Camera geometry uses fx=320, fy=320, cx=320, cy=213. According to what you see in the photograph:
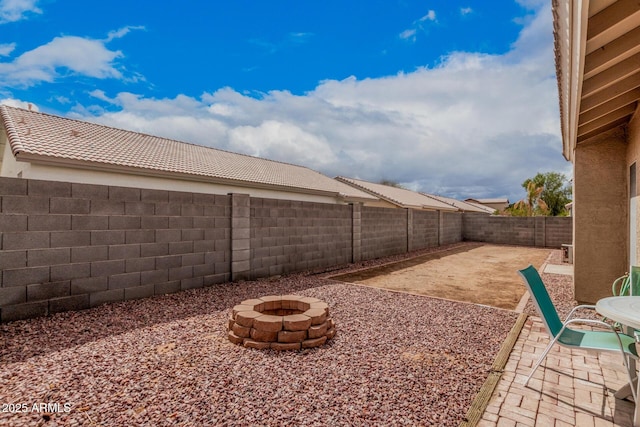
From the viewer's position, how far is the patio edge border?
254 centimetres

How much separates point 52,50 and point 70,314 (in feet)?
36.7

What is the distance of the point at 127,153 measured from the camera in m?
12.4

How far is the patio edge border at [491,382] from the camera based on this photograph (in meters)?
2.54

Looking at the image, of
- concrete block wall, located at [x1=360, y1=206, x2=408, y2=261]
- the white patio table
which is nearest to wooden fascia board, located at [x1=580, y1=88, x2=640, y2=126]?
the white patio table

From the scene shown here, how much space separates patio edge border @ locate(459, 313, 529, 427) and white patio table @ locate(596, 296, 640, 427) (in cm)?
95

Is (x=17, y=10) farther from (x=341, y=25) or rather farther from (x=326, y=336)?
(x=326, y=336)

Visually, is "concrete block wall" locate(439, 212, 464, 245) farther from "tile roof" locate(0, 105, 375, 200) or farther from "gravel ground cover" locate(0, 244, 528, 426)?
"gravel ground cover" locate(0, 244, 528, 426)

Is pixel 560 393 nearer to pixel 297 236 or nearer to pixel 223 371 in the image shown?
pixel 223 371

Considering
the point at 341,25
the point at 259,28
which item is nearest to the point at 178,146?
the point at 259,28

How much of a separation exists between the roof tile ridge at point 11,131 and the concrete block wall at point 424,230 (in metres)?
14.8

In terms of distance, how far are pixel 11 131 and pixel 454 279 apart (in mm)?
14385

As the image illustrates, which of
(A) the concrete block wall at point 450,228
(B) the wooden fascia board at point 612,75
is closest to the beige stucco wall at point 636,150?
(B) the wooden fascia board at point 612,75

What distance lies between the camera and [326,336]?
159 inches

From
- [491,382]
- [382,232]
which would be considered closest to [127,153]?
[382,232]
